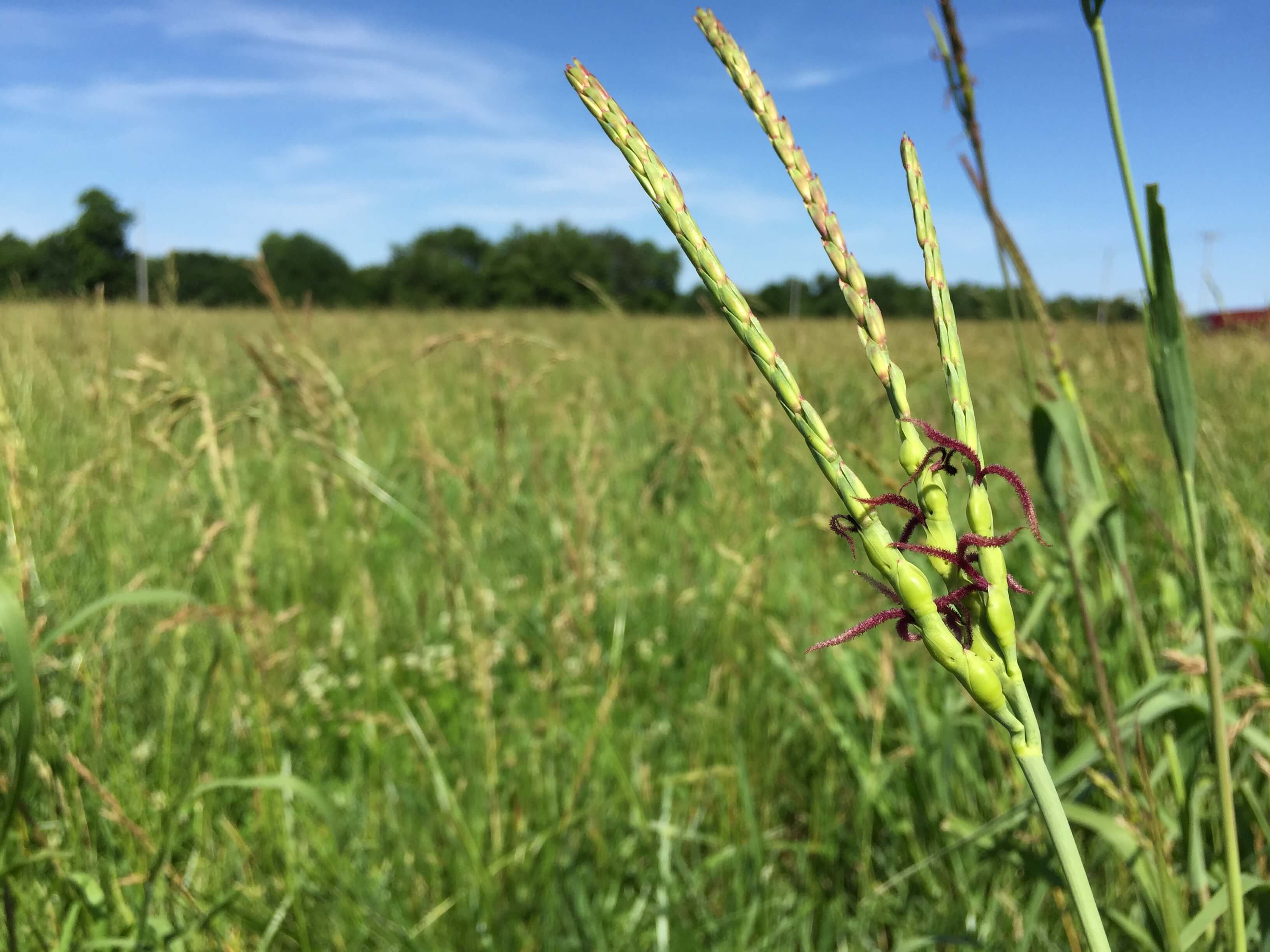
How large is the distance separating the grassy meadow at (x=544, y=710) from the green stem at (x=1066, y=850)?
65cm

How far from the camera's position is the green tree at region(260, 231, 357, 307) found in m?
52.7

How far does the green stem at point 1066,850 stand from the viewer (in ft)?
1.15

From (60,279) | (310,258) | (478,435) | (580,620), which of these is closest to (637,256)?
(310,258)

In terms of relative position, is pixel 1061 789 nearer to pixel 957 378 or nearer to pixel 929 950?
pixel 929 950

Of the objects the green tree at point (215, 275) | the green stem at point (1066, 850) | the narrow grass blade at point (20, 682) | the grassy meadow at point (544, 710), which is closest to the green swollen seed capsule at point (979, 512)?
the green stem at point (1066, 850)

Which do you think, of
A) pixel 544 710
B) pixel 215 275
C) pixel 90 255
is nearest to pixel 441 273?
pixel 215 275

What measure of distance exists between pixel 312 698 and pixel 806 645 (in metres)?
1.27

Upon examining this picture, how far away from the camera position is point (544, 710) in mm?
1795

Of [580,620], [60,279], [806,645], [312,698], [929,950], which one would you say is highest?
[60,279]

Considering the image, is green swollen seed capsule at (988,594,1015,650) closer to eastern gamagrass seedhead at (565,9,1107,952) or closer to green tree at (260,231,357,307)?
eastern gamagrass seedhead at (565,9,1107,952)

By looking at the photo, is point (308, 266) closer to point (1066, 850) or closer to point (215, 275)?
point (215, 275)

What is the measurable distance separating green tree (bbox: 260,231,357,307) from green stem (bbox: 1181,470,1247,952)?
5180 cm

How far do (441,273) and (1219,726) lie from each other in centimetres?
5246

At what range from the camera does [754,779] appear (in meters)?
1.72
